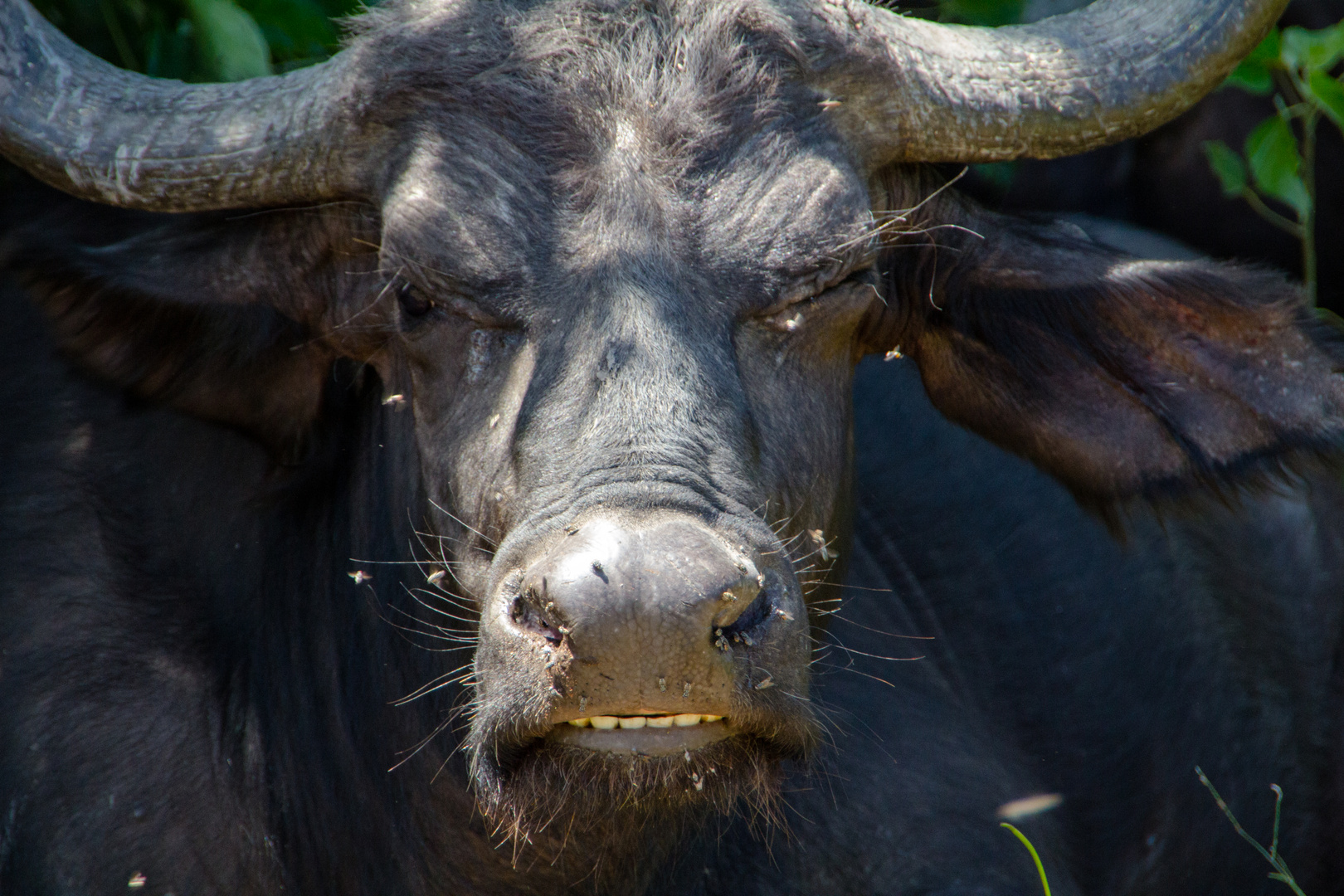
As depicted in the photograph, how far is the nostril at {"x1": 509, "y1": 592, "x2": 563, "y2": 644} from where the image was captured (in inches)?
98.3

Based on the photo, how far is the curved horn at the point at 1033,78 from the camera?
330 cm

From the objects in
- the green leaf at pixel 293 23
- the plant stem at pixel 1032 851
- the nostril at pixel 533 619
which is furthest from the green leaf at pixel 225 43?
the plant stem at pixel 1032 851

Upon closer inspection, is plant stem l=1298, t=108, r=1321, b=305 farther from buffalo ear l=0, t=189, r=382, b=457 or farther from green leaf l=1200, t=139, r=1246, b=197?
buffalo ear l=0, t=189, r=382, b=457

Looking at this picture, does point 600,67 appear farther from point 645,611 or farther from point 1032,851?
point 1032,851

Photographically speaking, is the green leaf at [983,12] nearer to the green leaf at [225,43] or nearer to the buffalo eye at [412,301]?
the green leaf at [225,43]

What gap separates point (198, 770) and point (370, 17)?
6.28 feet

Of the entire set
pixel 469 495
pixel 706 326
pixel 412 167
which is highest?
pixel 412 167

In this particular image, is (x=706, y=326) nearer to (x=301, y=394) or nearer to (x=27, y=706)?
(x=301, y=394)

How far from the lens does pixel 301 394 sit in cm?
362

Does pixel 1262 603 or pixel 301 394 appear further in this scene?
pixel 1262 603

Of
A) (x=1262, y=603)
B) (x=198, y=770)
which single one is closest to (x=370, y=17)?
(x=198, y=770)

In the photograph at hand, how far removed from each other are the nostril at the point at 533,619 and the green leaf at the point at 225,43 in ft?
7.06

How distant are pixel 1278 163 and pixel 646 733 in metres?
3.64

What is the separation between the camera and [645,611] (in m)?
2.38
